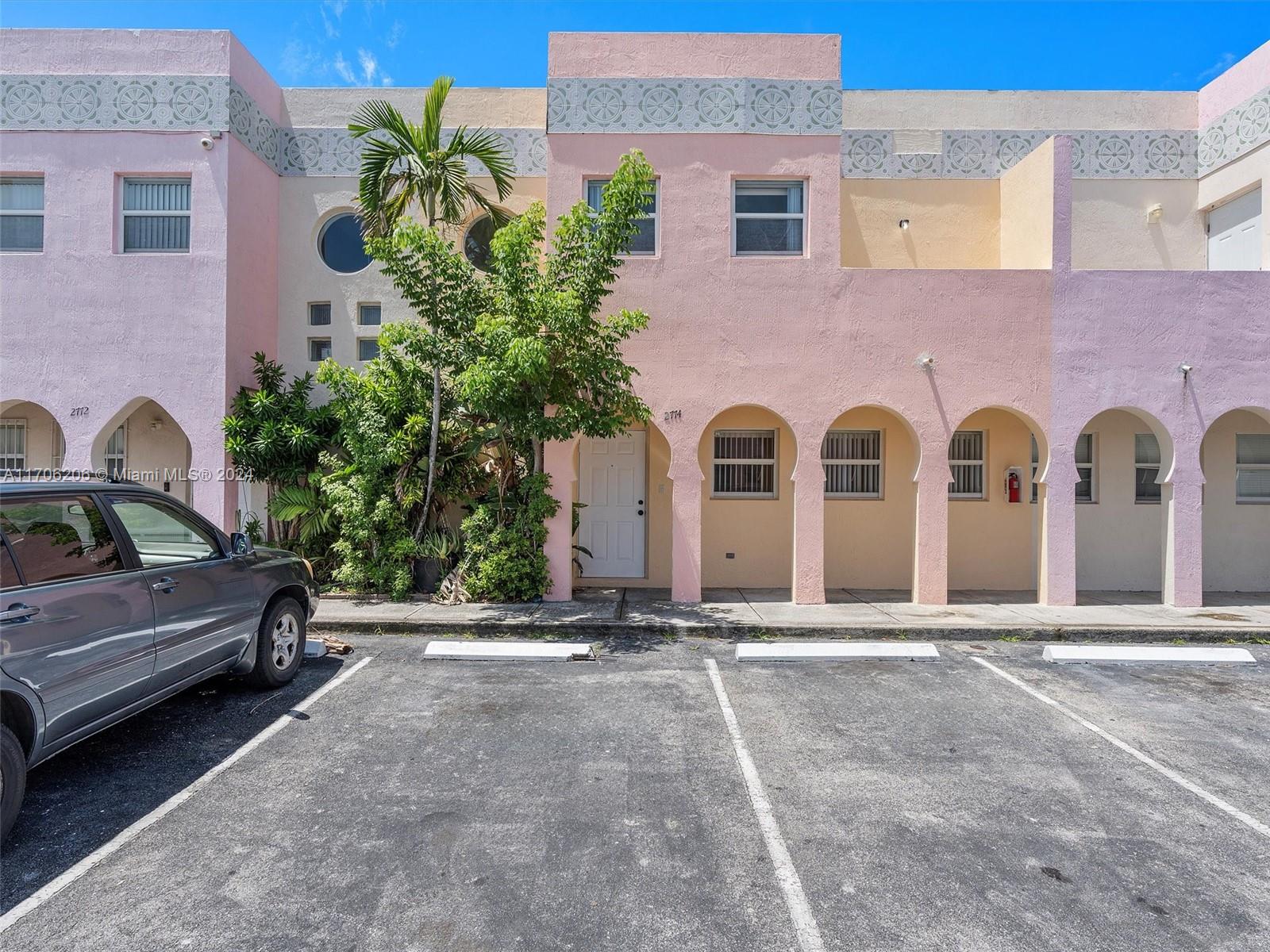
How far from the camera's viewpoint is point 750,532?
1038 centimetres

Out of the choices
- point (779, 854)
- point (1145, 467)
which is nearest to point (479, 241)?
point (779, 854)

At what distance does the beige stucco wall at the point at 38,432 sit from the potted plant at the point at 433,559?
6503 mm

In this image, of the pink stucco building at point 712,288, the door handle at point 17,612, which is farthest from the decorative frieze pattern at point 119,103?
the door handle at point 17,612

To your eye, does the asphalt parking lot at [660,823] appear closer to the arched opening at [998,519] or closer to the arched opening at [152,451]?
the arched opening at [998,519]

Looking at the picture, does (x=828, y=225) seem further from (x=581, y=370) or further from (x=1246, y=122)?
(x=1246, y=122)

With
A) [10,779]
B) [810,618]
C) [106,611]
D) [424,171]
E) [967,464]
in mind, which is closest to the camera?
[10,779]

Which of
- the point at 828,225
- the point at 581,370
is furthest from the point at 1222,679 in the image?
the point at 581,370

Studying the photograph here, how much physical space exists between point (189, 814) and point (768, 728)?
3.87 metres

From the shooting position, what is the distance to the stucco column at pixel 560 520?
889cm

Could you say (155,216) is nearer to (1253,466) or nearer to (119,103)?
(119,103)

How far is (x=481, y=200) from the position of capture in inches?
348

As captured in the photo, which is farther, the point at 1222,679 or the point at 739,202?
the point at 739,202

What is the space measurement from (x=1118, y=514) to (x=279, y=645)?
1208 cm

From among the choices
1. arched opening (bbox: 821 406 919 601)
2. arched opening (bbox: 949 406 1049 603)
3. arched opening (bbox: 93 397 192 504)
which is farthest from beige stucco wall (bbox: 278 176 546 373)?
arched opening (bbox: 949 406 1049 603)
